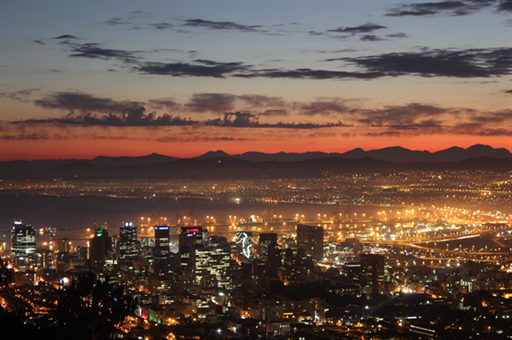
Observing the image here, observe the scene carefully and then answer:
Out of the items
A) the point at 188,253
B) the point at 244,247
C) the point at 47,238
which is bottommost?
the point at 47,238

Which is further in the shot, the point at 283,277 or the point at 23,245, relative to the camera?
the point at 23,245

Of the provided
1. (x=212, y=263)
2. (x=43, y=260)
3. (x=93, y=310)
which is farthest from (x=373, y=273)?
(x=93, y=310)

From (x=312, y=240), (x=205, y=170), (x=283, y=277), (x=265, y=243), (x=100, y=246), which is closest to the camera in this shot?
(x=283, y=277)

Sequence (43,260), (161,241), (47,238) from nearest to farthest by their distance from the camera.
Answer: (43,260) < (161,241) < (47,238)

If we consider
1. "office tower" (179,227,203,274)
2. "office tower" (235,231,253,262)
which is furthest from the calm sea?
"office tower" (235,231,253,262)

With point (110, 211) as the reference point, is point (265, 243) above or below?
above

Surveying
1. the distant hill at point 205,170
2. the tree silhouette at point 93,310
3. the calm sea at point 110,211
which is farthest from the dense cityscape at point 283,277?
the distant hill at point 205,170

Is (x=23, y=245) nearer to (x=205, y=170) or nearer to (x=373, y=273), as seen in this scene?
(x=373, y=273)
